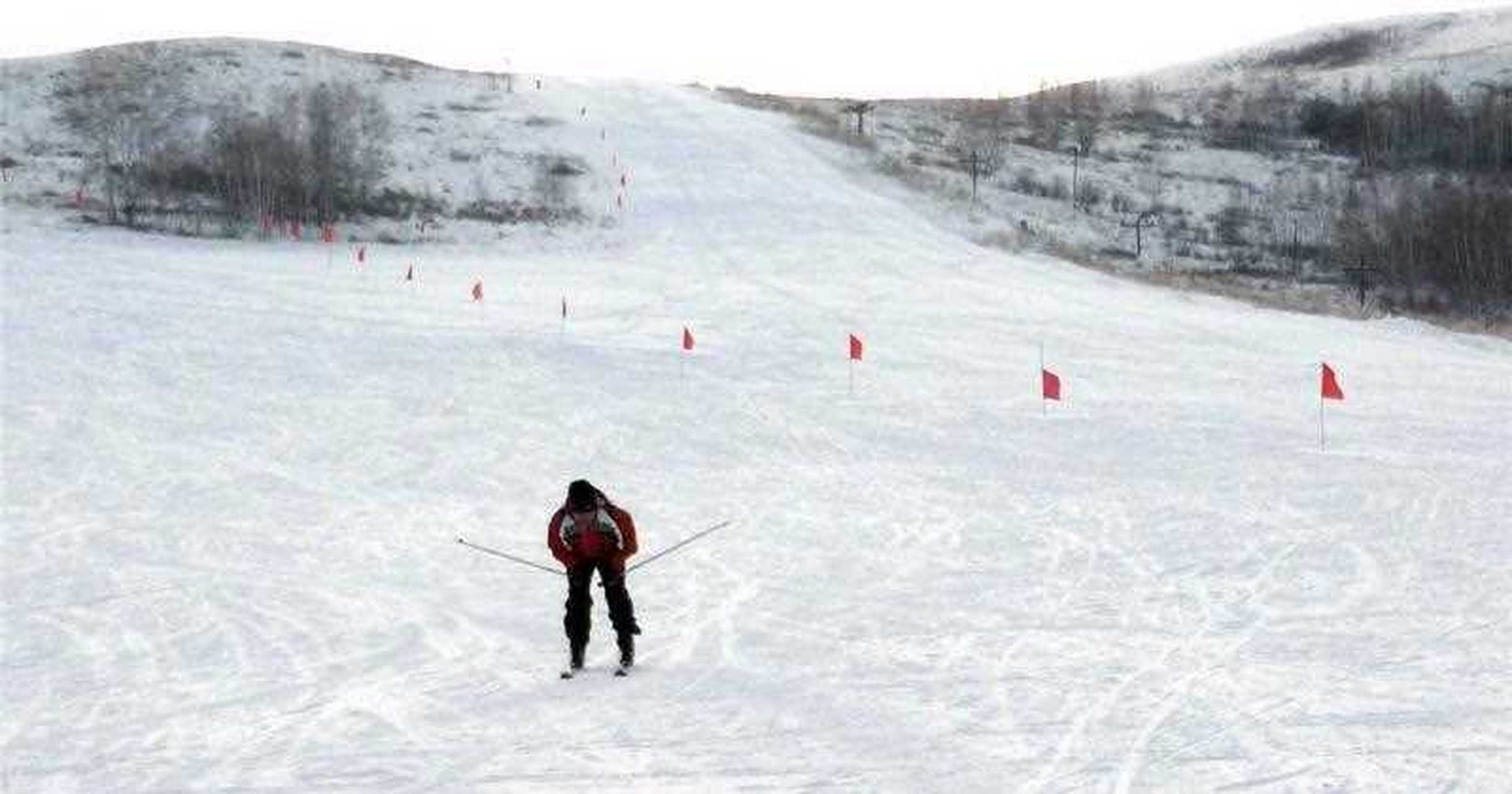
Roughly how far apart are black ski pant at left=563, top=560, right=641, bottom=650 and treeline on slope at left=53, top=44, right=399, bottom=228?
4291 cm

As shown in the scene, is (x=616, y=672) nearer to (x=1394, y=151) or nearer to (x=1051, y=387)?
(x=1051, y=387)

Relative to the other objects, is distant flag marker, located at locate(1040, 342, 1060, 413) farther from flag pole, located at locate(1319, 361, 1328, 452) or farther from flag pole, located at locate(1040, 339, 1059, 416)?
flag pole, located at locate(1319, 361, 1328, 452)

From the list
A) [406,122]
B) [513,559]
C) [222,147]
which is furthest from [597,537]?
[406,122]

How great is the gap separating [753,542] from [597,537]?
5.07 metres

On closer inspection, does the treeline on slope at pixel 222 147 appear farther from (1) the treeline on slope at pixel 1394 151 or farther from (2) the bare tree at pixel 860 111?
(1) the treeline on slope at pixel 1394 151

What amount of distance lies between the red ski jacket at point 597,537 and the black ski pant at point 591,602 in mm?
84

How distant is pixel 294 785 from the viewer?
6.93 m

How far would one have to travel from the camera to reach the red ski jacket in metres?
8.75

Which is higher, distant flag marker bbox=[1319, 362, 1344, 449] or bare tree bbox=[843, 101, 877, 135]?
bare tree bbox=[843, 101, 877, 135]

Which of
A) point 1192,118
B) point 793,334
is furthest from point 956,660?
point 1192,118

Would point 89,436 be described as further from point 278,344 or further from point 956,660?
point 956,660

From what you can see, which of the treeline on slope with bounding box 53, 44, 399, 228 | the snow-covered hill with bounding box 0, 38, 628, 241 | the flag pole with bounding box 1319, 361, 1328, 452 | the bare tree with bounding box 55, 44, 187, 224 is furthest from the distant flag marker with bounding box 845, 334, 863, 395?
the bare tree with bounding box 55, 44, 187, 224

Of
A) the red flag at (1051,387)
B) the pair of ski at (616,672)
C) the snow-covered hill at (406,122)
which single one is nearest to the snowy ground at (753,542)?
the pair of ski at (616,672)

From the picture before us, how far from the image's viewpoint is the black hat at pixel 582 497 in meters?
8.67
